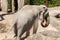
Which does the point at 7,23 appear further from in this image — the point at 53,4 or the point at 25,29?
→ the point at 53,4

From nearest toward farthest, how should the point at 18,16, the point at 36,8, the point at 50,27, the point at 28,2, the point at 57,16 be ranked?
the point at 18,16, the point at 36,8, the point at 50,27, the point at 57,16, the point at 28,2

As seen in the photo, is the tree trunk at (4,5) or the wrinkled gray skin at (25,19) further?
the tree trunk at (4,5)

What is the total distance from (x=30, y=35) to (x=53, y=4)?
1002 centimetres

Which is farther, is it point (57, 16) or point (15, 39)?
point (57, 16)

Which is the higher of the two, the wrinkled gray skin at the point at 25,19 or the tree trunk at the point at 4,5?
the wrinkled gray skin at the point at 25,19

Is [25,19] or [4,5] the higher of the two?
[25,19]

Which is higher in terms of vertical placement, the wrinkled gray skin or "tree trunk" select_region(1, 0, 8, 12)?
the wrinkled gray skin

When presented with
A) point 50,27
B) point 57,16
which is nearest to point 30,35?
point 50,27

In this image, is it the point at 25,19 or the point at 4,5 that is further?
the point at 4,5


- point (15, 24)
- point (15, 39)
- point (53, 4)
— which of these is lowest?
point (53, 4)

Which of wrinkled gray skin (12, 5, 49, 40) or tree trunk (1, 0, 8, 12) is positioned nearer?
wrinkled gray skin (12, 5, 49, 40)

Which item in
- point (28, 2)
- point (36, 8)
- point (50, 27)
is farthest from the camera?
point (28, 2)

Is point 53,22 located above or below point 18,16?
below

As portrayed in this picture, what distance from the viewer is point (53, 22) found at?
32.7 ft
